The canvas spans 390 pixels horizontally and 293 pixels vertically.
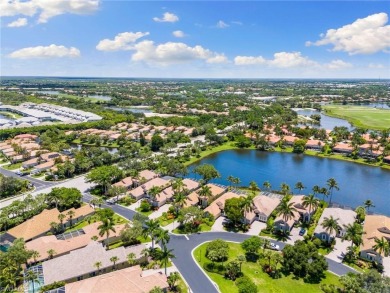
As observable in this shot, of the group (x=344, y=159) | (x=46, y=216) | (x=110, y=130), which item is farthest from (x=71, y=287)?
(x=110, y=130)

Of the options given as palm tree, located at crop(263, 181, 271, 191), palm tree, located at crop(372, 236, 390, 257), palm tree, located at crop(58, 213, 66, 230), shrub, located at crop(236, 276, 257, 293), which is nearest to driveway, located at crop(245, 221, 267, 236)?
palm tree, located at crop(263, 181, 271, 191)

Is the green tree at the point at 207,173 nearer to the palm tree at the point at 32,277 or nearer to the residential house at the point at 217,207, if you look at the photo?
the residential house at the point at 217,207

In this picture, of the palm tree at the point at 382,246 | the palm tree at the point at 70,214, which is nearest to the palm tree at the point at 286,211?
the palm tree at the point at 382,246

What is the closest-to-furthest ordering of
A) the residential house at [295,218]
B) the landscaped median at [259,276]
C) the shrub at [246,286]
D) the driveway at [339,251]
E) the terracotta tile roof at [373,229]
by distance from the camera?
1. the shrub at [246,286]
2. the landscaped median at [259,276]
3. the driveway at [339,251]
4. the terracotta tile roof at [373,229]
5. the residential house at [295,218]

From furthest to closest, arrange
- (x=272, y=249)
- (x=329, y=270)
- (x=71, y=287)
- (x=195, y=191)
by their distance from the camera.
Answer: (x=195, y=191)
(x=272, y=249)
(x=329, y=270)
(x=71, y=287)

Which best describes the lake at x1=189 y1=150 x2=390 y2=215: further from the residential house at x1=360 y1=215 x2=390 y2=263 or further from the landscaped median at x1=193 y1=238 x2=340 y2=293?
the landscaped median at x1=193 y1=238 x2=340 y2=293

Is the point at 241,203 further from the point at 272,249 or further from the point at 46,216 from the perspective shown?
the point at 46,216
